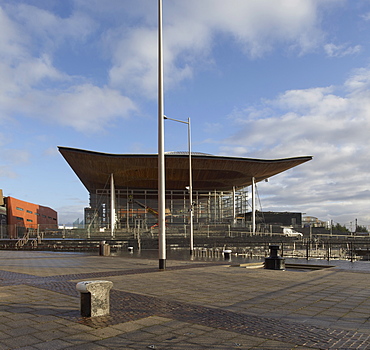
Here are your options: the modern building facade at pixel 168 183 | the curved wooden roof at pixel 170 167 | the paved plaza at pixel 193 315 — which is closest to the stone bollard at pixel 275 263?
the paved plaza at pixel 193 315

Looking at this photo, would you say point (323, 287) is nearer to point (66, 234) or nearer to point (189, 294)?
point (189, 294)

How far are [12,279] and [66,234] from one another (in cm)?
3211

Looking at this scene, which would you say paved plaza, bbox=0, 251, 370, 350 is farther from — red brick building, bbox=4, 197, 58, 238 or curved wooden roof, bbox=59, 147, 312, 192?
red brick building, bbox=4, 197, 58, 238

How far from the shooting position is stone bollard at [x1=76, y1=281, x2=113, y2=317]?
698 centimetres

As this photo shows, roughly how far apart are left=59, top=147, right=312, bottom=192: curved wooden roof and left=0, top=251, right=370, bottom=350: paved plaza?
37.3 m

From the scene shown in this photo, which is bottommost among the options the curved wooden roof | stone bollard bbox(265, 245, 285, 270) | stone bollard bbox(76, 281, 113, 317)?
stone bollard bbox(265, 245, 285, 270)

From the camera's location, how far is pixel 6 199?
86.3 meters

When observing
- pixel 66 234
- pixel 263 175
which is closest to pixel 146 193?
pixel 263 175

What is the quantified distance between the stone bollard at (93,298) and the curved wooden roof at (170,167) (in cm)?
4031

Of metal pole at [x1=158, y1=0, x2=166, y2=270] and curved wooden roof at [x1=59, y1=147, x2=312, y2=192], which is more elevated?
curved wooden roof at [x1=59, y1=147, x2=312, y2=192]

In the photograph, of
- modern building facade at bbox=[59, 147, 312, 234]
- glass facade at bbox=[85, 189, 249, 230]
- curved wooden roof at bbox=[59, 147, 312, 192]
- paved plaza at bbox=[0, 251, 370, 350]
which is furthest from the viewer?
glass facade at bbox=[85, 189, 249, 230]

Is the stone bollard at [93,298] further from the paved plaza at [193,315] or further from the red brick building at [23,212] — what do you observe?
the red brick building at [23,212]

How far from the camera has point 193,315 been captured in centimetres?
727

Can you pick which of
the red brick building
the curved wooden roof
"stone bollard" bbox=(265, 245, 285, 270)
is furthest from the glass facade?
"stone bollard" bbox=(265, 245, 285, 270)
